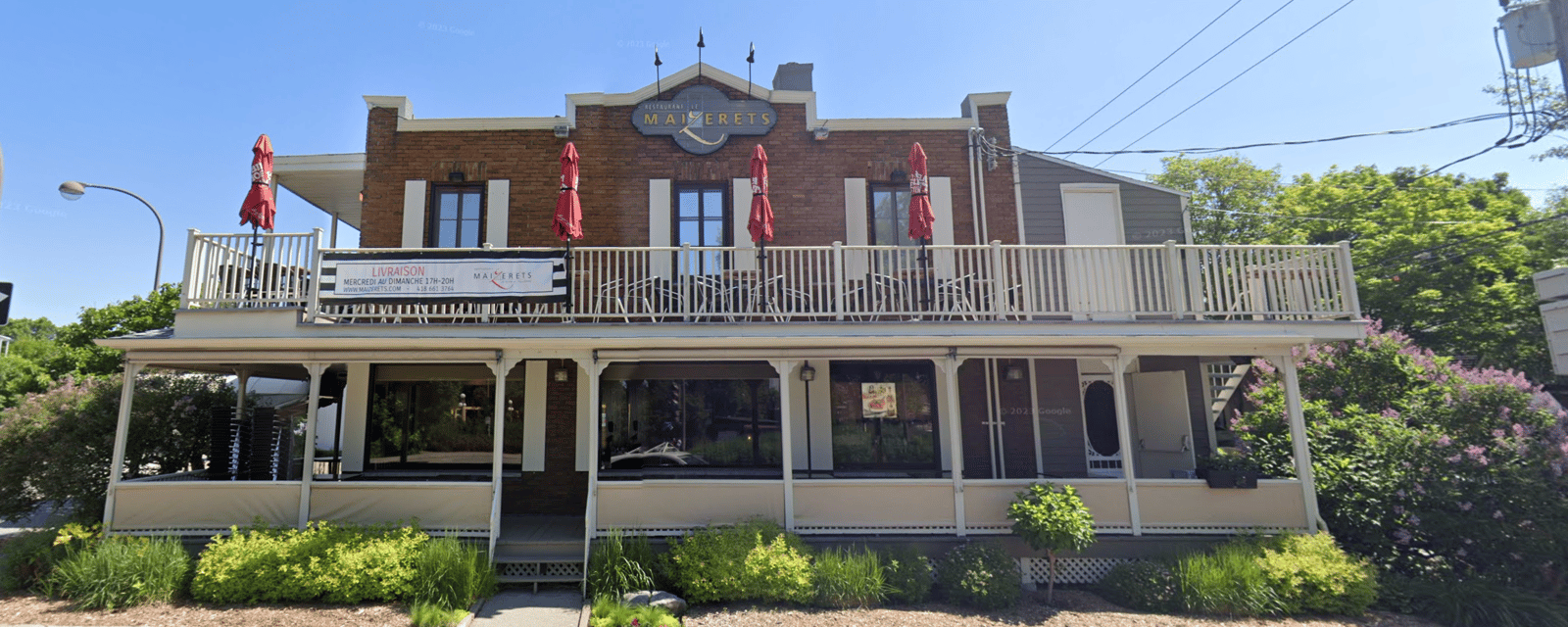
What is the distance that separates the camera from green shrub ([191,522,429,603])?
7.30 metres

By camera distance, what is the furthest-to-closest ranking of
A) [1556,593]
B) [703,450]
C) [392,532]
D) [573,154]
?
[703,450] → [573,154] → [392,532] → [1556,593]

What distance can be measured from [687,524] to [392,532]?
325 cm

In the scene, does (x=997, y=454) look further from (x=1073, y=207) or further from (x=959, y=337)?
(x=1073, y=207)

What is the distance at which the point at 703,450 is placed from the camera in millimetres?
10180

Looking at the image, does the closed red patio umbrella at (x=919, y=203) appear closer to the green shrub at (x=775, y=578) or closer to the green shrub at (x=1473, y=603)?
the green shrub at (x=775, y=578)

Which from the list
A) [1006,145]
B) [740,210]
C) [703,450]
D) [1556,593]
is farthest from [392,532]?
[1556,593]

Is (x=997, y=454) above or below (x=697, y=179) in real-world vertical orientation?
below

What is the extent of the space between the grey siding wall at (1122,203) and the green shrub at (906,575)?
565 cm

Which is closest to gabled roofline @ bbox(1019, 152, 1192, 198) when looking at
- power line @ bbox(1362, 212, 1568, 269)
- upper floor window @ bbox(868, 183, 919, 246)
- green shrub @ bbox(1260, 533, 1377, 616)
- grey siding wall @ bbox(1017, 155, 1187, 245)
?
grey siding wall @ bbox(1017, 155, 1187, 245)

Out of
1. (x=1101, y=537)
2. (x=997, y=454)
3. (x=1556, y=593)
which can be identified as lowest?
(x=1556, y=593)

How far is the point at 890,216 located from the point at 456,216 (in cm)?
671

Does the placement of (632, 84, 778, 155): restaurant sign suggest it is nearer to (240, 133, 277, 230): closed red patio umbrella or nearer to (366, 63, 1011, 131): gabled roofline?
(366, 63, 1011, 131): gabled roofline

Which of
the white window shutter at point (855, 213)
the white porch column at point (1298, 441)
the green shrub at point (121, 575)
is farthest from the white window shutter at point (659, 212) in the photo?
the white porch column at point (1298, 441)

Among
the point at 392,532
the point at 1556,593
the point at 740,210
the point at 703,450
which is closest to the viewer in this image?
the point at 1556,593
